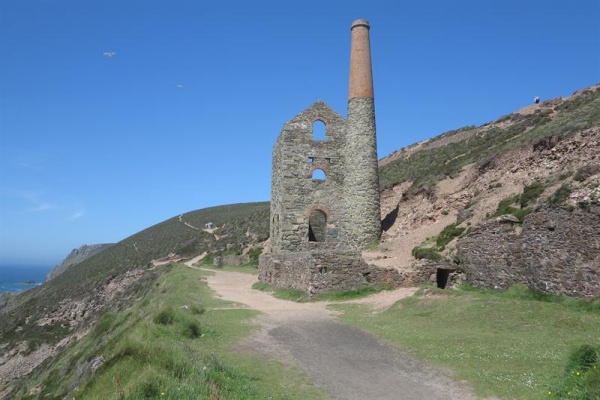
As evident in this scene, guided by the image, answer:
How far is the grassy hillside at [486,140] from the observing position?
1044 inches

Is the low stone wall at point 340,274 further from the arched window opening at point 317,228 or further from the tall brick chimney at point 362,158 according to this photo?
the arched window opening at point 317,228

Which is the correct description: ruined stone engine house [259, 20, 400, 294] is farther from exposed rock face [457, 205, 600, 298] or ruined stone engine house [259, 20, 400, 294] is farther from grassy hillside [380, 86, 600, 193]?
exposed rock face [457, 205, 600, 298]

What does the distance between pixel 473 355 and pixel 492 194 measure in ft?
47.9

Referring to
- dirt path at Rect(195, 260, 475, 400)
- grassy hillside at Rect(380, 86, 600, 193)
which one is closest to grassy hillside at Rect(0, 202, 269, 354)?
grassy hillside at Rect(380, 86, 600, 193)

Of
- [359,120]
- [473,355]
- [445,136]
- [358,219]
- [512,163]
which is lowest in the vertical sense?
[473,355]

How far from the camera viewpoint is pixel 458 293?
15.1m

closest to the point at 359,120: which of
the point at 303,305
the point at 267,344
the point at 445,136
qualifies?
the point at 303,305

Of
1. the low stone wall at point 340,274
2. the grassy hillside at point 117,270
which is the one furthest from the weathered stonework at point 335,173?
the grassy hillside at point 117,270

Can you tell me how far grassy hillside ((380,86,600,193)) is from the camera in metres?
26.5

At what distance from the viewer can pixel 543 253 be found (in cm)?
1434

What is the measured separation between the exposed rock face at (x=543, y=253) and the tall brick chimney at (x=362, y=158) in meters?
9.20

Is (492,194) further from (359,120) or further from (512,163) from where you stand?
(359,120)

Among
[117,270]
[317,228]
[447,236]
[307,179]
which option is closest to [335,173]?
[307,179]

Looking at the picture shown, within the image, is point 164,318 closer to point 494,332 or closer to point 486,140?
point 494,332
